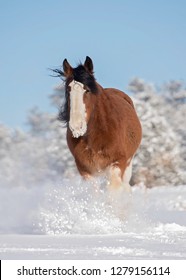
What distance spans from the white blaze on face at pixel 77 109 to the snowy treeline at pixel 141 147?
64.9ft

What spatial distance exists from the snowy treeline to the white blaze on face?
19791mm

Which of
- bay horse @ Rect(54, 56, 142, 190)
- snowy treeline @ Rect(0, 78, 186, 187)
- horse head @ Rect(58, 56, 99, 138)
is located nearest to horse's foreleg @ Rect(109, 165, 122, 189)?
bay horse @ Rect(54, 56, 142, 190)

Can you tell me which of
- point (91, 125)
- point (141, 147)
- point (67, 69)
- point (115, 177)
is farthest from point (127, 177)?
point (141, 147)

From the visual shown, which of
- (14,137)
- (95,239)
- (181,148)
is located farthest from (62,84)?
(14,137)

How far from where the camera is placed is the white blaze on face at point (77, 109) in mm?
9234

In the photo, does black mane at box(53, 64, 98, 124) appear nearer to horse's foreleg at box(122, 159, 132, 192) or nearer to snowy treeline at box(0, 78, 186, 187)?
horse's foreleg at box(122, 159, 132, 192)

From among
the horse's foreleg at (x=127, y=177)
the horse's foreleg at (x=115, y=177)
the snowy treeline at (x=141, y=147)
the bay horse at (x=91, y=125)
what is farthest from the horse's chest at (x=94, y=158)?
the snowy treeline at (x=141, y=147)

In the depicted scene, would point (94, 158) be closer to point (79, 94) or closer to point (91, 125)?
point (91, 125)

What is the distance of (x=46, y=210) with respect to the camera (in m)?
9.46

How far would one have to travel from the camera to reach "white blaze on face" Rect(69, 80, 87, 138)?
364 inches

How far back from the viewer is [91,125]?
9.99 m

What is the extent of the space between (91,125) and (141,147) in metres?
21.2

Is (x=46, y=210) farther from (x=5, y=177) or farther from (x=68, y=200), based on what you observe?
(x=5, y=177)
